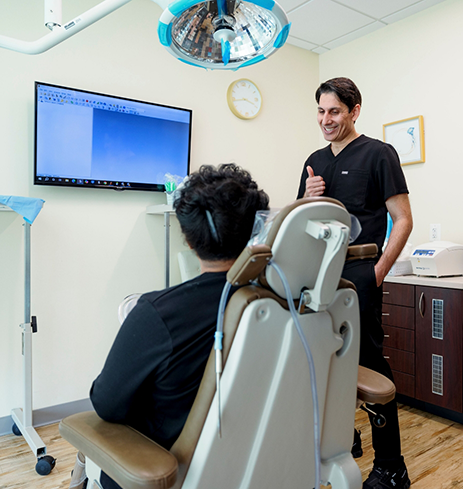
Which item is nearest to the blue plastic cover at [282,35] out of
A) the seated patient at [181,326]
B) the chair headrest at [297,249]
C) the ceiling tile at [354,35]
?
the seated patient at [181,326]

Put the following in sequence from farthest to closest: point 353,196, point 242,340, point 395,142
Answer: point 395,142 → point 353,196 → point 242,340

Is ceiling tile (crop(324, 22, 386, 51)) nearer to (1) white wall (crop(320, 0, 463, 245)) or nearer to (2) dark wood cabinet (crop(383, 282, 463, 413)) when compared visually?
(1) white wall (crop(320, 0, 463, 245))

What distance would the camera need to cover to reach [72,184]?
2420 millimetres

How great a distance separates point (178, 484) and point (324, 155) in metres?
1.46

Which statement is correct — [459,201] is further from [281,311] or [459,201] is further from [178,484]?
[178,484]

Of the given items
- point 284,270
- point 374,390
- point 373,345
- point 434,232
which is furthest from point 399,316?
point 284,270

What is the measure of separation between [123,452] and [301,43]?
3360 mm

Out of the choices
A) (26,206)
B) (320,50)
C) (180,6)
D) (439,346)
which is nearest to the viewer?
(180,6)

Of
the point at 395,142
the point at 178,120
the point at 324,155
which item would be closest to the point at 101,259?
the point at 178,120

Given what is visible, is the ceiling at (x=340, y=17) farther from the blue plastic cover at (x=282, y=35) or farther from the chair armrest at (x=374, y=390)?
the chair armrest at (x=374, y=390)

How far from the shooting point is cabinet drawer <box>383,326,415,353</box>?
2.58 metres

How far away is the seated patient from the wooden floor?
3.97ft

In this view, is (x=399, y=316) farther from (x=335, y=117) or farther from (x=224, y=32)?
(x=224, y=32)

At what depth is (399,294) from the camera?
263cm
